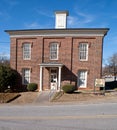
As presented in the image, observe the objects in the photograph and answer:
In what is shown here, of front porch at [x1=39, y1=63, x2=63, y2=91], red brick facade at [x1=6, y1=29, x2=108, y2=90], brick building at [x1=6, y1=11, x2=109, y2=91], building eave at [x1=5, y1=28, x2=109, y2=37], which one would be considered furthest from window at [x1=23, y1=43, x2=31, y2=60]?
front porch at [x1=39, y1=63, x2=63, y2=91]

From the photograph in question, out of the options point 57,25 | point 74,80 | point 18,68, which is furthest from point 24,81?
point 57,25

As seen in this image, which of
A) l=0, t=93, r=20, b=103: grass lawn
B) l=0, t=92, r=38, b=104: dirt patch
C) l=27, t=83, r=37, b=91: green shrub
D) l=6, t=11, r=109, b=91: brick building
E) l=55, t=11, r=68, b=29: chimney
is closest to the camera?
l=0, t=92, r=38, b=104: dirt patch

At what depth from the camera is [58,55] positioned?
30.5m

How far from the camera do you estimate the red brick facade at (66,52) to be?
97.9 feet

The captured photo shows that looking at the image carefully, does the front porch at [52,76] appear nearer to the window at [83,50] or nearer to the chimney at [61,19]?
the window at [83,50]

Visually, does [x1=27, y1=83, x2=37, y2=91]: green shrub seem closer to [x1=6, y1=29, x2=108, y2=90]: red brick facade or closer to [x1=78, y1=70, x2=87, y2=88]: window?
[x1=6, y1=29, x2=108, y2=90]: red brick facade

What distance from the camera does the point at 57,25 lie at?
32.3 meters

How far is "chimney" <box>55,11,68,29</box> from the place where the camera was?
106ft

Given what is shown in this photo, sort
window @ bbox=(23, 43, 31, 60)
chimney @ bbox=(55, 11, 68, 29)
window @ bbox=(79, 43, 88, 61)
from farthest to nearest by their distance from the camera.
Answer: chimney @ bbox=(55, 11, 68, 29)
window @ bbox=(23, 43, 31, 60)
window @ bbox=(79, 43, 88, 61)

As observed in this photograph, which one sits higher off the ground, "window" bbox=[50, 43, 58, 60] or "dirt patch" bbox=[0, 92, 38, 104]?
"window" bbox=[50, 43, 58, 60]

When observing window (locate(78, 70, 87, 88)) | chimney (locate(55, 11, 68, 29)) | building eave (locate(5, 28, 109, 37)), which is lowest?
window (locate(78, 70, 87, 88))

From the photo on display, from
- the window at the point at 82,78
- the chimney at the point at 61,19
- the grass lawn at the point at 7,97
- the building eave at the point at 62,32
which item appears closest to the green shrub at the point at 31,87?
the grass lawn at the point at 7,97

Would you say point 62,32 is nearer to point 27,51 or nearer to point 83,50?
point 83,50

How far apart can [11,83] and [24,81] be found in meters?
2.08
